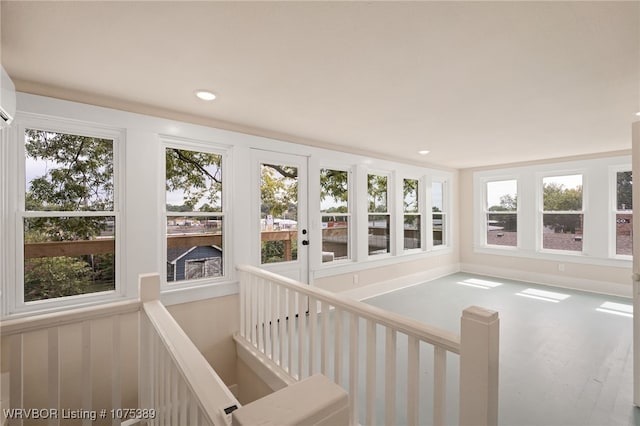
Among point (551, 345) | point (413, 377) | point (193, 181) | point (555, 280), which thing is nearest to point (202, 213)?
point (193, 181)

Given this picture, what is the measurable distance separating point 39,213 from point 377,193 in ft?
13.6

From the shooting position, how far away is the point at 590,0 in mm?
1358

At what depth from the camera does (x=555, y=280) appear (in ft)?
17.7

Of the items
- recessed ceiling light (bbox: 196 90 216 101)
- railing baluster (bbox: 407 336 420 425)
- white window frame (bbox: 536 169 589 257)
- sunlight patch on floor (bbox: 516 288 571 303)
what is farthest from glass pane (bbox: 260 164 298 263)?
white window frame (bbox: 536 169 589 257)

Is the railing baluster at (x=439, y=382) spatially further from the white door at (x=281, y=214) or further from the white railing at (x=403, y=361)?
the white door at (x=281, y=214)

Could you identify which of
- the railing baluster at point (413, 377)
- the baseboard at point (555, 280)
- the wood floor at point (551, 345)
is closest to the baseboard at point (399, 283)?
the wood floor at point (551, 345)

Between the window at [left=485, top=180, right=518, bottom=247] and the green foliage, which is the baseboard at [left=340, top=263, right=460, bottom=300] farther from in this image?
the green foliage

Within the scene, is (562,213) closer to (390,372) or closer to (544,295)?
(544,295)

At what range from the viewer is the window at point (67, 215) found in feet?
7.35

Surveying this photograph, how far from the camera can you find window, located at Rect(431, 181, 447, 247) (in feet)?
20.2

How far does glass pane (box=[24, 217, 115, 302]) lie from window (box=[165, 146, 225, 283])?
0.50m

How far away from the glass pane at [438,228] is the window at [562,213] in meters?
1.75

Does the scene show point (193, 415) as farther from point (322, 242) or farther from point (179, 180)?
point (322, 242)

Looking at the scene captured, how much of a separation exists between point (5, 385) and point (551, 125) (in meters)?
4.95
